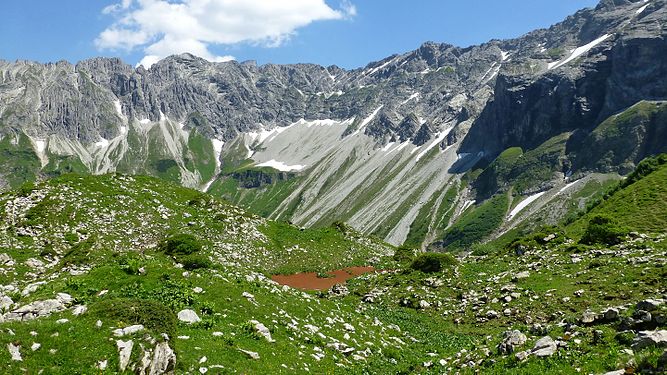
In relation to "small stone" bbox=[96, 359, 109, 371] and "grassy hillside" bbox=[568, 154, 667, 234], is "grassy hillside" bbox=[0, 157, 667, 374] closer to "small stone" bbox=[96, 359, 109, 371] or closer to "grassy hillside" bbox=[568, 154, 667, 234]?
"small stone" bbox=[96, 359, 109, 371]

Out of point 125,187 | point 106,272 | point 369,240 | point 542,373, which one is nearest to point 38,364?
point 106,272

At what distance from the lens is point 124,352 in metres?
15.4

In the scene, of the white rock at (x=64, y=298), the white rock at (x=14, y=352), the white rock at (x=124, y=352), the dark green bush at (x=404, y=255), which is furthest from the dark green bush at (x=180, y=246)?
the white rock at (x=14, y=352)

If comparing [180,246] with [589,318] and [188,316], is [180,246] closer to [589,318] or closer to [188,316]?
[188,316]

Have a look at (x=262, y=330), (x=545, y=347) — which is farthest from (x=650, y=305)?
(x=262, y=330)

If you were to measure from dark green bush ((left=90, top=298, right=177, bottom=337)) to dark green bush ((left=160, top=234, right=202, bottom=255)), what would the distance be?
2636cm

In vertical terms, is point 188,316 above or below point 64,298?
below

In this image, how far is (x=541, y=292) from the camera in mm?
31672

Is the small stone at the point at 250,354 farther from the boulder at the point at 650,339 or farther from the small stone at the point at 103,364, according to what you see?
the boulder at the point at 650,339

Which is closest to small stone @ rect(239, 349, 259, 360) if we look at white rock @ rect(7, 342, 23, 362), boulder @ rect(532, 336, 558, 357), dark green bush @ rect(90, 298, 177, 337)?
dark green bush @ rect(90, 298, 177, 337)

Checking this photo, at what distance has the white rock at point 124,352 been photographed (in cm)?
1508

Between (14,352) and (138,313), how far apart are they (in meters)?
4.19

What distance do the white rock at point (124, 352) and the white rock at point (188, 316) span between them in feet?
15.0

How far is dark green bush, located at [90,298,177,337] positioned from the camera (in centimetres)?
1727
